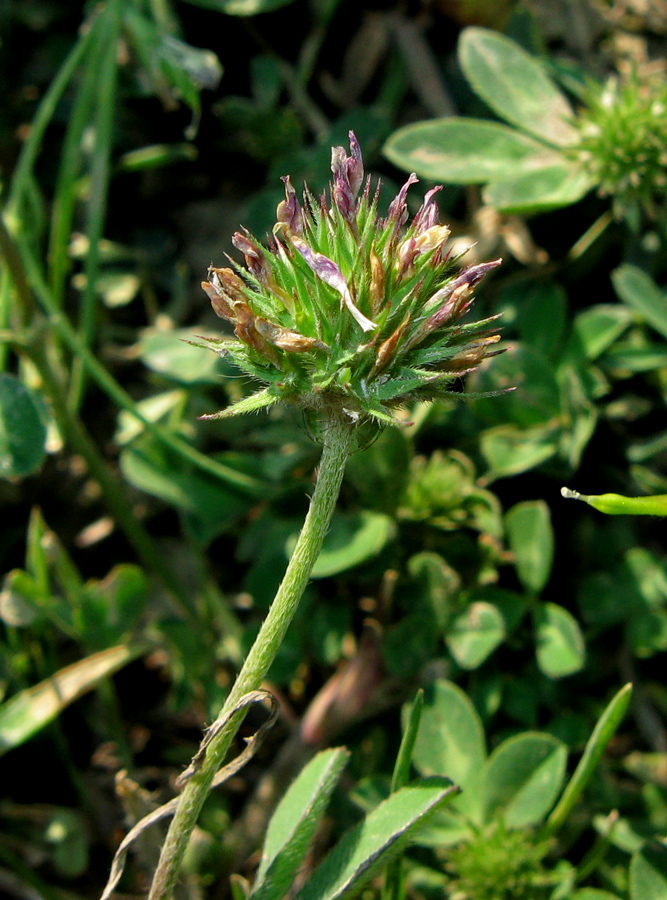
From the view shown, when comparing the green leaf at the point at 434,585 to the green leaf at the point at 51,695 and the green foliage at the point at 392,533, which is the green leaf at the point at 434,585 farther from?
the green leaf at the point at 51,695

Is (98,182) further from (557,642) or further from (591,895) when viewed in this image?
(591,895)

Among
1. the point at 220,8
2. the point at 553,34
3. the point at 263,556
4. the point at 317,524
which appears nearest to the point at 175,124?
the point at 220,8

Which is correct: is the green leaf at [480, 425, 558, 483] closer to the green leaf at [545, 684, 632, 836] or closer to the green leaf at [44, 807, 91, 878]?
the green leaf at [545, 684, 632, 836]

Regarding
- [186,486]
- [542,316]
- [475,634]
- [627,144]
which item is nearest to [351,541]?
[475,634]

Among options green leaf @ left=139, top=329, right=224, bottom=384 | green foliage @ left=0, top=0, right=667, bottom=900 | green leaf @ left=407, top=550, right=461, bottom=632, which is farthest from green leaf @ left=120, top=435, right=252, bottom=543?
green leaf @ left=407, top=550, right=461, bottom=632

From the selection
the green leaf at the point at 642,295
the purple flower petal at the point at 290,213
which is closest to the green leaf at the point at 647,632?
the green leaf at the point at 642,295

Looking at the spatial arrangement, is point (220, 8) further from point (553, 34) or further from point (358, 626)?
point (358, 626)

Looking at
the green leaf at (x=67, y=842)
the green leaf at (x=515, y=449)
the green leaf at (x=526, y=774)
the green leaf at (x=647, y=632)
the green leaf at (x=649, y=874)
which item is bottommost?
the green leaf at (x=647, y=632)
